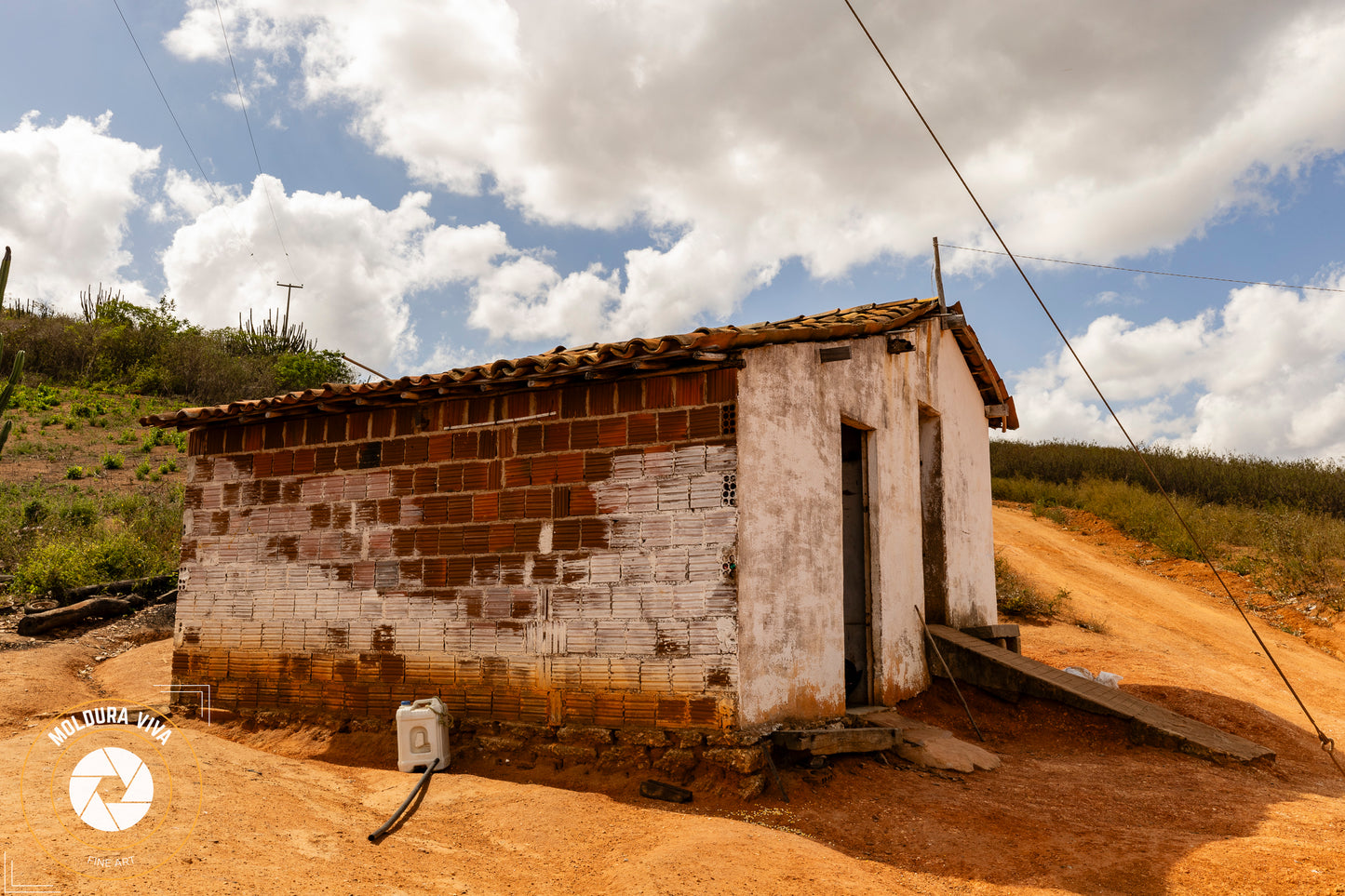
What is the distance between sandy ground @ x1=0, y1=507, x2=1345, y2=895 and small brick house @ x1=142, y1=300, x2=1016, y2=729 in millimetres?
620

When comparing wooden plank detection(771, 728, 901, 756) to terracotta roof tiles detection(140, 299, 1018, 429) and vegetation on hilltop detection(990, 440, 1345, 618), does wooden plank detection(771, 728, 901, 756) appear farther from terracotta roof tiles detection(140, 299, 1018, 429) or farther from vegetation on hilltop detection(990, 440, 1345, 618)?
vegetation on hilltop detection(990, 440, 1345, 618)

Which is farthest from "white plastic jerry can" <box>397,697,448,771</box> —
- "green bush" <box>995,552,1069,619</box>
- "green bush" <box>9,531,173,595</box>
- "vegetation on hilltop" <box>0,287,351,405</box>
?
"vegetation on hilltop" <box>0,287,351,405</box>

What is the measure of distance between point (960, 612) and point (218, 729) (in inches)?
300

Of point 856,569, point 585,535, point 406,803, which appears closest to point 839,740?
point 856,569

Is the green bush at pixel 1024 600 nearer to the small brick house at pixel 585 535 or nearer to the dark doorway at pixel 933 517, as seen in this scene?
the dark doorway at pixel 933 517

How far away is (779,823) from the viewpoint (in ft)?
15.5

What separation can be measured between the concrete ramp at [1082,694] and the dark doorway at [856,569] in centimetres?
135

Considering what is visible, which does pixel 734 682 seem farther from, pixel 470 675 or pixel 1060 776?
pixel 1060 776

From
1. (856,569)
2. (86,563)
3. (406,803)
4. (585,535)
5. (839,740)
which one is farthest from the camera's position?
(86,563)

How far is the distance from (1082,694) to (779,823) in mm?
3848

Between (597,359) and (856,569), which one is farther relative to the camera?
(856,569)

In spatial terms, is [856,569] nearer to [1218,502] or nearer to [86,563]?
[86,563]

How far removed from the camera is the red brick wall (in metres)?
5.41

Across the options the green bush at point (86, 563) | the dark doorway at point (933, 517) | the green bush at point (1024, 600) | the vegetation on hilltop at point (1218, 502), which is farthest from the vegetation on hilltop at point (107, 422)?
the vegetation on hilltop at point (1218, 502)
